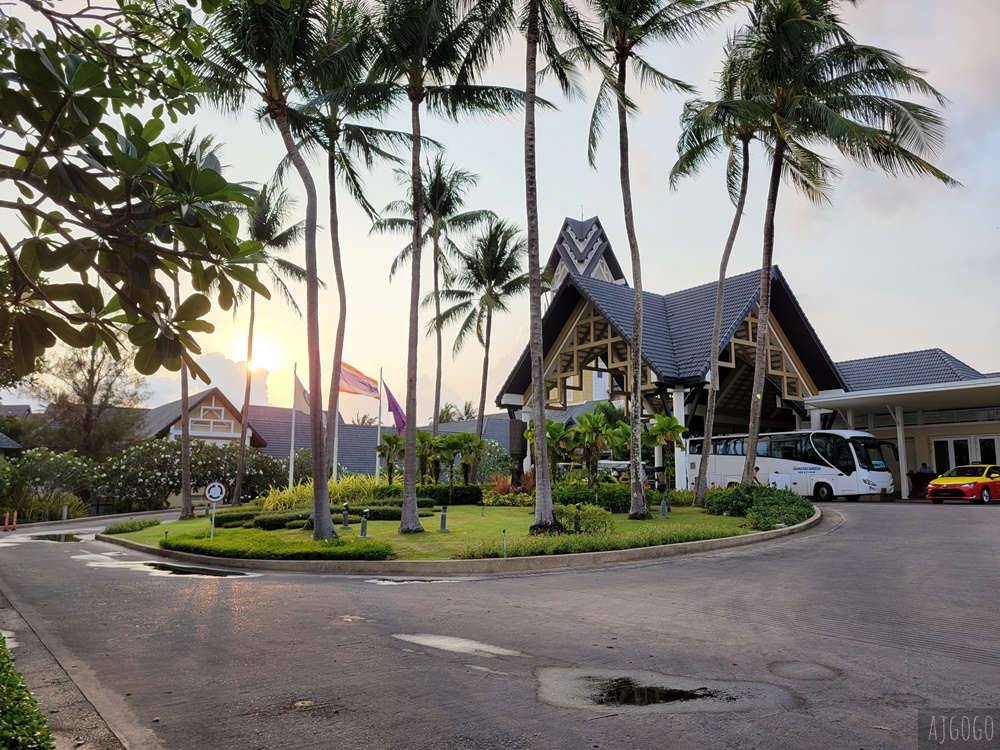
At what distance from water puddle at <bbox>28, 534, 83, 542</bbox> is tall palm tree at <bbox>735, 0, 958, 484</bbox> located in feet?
73.9

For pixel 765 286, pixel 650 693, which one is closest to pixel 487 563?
pixel 650 693

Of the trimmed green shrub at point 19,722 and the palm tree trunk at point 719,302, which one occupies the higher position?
the palm tree trunk at point 719,302

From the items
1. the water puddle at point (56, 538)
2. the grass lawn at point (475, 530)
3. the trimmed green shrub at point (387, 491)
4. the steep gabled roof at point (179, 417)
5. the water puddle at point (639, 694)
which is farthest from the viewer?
the steep gabled roof at point (179, 417)

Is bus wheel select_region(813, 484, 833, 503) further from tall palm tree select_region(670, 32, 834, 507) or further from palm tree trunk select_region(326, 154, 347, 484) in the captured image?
palm tree trunk select_region(326, 154, 347, 484)

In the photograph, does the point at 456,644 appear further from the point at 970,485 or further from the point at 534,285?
the point at 970,485

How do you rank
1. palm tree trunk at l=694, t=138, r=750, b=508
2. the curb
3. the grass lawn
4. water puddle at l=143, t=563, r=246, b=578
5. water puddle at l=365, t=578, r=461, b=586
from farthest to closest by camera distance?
palm tree trunk at l=694, t=138, r=750, b=508, the grass lawn, water puddle at l=143, t=563, r=246, b=578, the curb, water puddle at l=365, t=578, r=461, b=586

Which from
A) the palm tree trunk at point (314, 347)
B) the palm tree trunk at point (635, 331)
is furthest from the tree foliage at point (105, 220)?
the palm tree trunk at point (635, 331)

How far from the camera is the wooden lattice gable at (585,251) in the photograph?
247ft

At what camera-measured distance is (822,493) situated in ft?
93.6

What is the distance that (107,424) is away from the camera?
4628cm

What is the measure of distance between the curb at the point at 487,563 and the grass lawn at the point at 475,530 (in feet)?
1.35

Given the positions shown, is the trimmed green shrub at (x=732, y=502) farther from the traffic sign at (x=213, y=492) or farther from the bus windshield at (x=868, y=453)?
the traffic sign at (x=213, y=492)

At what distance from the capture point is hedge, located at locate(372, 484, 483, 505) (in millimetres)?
26266

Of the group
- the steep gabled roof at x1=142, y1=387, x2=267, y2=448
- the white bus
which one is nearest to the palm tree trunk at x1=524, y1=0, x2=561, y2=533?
the white bus
